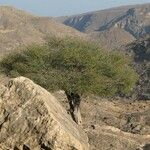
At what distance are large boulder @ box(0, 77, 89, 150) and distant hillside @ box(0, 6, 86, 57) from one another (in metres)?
84.5

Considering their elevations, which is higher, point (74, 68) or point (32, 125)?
point (32, 125)

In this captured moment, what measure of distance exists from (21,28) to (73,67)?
103m

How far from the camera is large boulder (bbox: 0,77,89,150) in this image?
1106 cm

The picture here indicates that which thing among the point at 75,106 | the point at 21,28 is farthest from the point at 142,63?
the point at 21,28

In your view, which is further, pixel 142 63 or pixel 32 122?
pixel 142 63

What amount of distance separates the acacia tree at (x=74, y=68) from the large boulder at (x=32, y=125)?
786 inches

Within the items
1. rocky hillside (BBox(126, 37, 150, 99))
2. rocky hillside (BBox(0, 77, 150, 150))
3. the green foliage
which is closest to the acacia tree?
the green foliage

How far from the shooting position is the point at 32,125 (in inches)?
440

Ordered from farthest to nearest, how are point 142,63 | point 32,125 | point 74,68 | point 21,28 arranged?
point 21,28 → point 142,63 → point 74,68 → point 32,125

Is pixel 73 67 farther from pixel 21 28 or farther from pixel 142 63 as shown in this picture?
pixel 21 28

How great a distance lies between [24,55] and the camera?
36156 millimetres

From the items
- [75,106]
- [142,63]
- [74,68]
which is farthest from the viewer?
[142,63]

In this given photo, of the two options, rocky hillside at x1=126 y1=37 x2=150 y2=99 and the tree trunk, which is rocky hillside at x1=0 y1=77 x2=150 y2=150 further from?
rocky hillside at x1=126 y1=37 x2=150 y2=99

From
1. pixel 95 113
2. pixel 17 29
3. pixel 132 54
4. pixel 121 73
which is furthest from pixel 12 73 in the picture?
pixel 17 29
